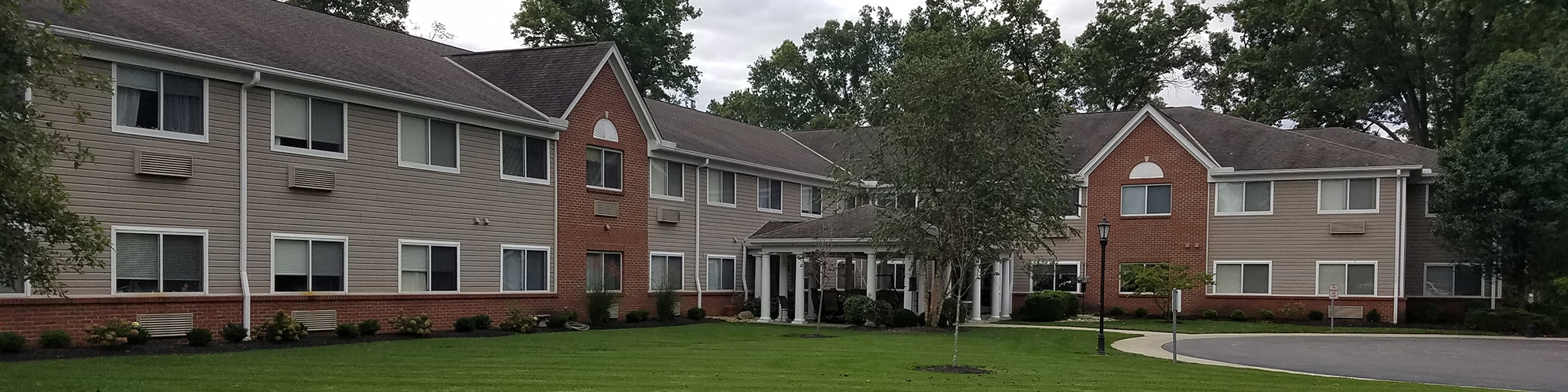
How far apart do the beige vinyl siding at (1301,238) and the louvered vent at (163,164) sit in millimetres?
30156

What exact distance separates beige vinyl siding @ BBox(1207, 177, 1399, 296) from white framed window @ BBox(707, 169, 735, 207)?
15.5 metres

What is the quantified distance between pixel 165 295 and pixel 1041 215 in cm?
1904

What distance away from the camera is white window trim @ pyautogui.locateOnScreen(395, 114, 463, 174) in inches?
949

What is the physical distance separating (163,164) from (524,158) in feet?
30.8

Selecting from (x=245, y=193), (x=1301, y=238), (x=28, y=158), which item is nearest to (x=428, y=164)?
(x=245, y=193)

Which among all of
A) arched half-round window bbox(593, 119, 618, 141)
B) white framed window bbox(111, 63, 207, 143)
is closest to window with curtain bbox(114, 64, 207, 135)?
white framed window bbox(111, 63, 207, 143)

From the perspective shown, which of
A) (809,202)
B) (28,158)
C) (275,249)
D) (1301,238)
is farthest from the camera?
(809,202)

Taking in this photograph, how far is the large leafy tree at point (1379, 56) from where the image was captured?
43.4 m

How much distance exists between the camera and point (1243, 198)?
38.2 meters

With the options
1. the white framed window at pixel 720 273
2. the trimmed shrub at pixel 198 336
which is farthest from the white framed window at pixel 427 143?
the white framed window at pixel 720 273

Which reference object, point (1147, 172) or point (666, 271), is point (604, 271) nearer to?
point (666, 271)

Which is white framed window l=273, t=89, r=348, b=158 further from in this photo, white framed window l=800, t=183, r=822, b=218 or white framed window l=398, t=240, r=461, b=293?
white framed window l=800, t=183, r=822, b=218

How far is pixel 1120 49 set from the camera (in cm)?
5438

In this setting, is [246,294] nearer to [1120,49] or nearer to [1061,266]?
[1061,266]
